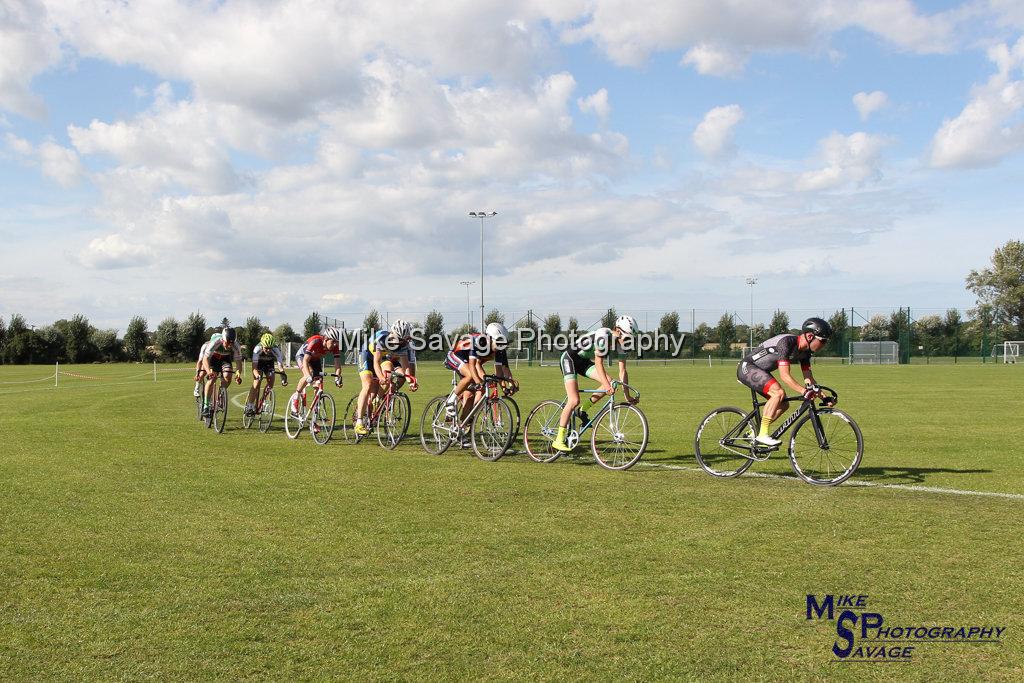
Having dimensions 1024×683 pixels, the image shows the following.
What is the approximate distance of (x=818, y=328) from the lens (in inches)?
349

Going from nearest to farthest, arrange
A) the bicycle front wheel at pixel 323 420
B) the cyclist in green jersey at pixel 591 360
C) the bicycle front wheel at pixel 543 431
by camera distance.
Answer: the cyclist in green jersey at pixel 591 360, the bicycle front wheel at pixel 543 431, the bicycle front wheel at pixel 323 420

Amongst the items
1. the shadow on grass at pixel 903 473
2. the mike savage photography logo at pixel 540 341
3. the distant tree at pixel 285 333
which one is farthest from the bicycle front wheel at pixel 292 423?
the distant tree at pixel 285 333

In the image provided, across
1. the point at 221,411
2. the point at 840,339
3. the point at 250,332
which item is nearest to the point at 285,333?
the point at 250,332

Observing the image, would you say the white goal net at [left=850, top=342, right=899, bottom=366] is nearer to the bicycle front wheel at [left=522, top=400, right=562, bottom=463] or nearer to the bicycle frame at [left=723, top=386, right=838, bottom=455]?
the bicycle front wheel at [left=522, top=400, right=562, bottom=463]

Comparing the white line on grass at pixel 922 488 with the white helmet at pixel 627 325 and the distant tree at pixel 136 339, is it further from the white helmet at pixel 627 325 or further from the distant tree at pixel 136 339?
the distant tree at pixel 136 339

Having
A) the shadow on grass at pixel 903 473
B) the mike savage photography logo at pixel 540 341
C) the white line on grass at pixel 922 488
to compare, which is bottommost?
the white line on grass at pixel 922 488

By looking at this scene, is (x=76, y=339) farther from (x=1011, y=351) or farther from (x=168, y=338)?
(x=1011, y=351)

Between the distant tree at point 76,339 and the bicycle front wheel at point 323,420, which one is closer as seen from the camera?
the bicycle front wheel at point 323,420

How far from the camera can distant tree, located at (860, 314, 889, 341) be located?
6944cm

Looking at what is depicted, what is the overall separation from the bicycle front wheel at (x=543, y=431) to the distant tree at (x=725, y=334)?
60.6 m

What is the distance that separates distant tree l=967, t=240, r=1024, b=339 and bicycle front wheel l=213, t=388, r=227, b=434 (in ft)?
299

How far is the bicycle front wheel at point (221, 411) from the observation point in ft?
48.7

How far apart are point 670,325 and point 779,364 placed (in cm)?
6467

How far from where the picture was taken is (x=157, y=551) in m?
6.13
